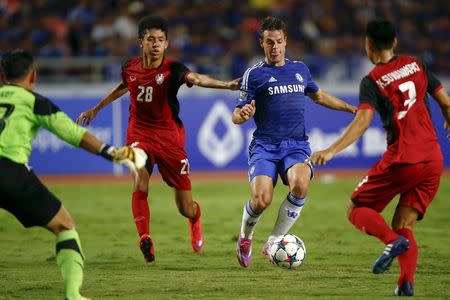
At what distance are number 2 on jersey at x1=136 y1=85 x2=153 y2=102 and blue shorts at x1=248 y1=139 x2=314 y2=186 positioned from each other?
1383mm

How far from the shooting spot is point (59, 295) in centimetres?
784

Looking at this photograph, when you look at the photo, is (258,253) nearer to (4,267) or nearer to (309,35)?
(4,267)

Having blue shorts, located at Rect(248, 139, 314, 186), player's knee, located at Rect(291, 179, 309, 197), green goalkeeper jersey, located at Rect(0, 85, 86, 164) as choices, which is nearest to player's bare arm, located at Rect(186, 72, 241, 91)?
blue shorts, located at Rect(248, 139, 314, 186)

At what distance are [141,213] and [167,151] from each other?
771 millimetres

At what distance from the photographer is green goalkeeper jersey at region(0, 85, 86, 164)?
685 centimetres

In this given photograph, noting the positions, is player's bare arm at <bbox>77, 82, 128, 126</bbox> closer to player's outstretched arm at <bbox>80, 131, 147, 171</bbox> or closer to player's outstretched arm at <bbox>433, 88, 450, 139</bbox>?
player's outstretched arm at <bbox>80, 131, 147, 171</bbox>

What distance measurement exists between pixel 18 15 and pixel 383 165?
16.2 metres

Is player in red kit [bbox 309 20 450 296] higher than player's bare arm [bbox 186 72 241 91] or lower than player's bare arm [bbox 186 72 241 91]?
lower

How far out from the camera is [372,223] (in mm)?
7453

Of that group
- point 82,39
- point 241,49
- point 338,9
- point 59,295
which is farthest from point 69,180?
point 59,295

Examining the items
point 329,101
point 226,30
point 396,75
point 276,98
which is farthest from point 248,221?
point 226,30

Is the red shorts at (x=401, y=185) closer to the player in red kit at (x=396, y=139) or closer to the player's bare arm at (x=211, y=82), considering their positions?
the player in red kit at (x=396, y=139)

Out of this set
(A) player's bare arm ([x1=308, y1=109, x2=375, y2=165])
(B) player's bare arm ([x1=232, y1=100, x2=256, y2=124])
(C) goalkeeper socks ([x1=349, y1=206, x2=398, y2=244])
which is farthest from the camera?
(B) player's bare arm ([x1=232, y1=100, x2=256, y2=124])

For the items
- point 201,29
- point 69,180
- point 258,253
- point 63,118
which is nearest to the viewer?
point 63,118
